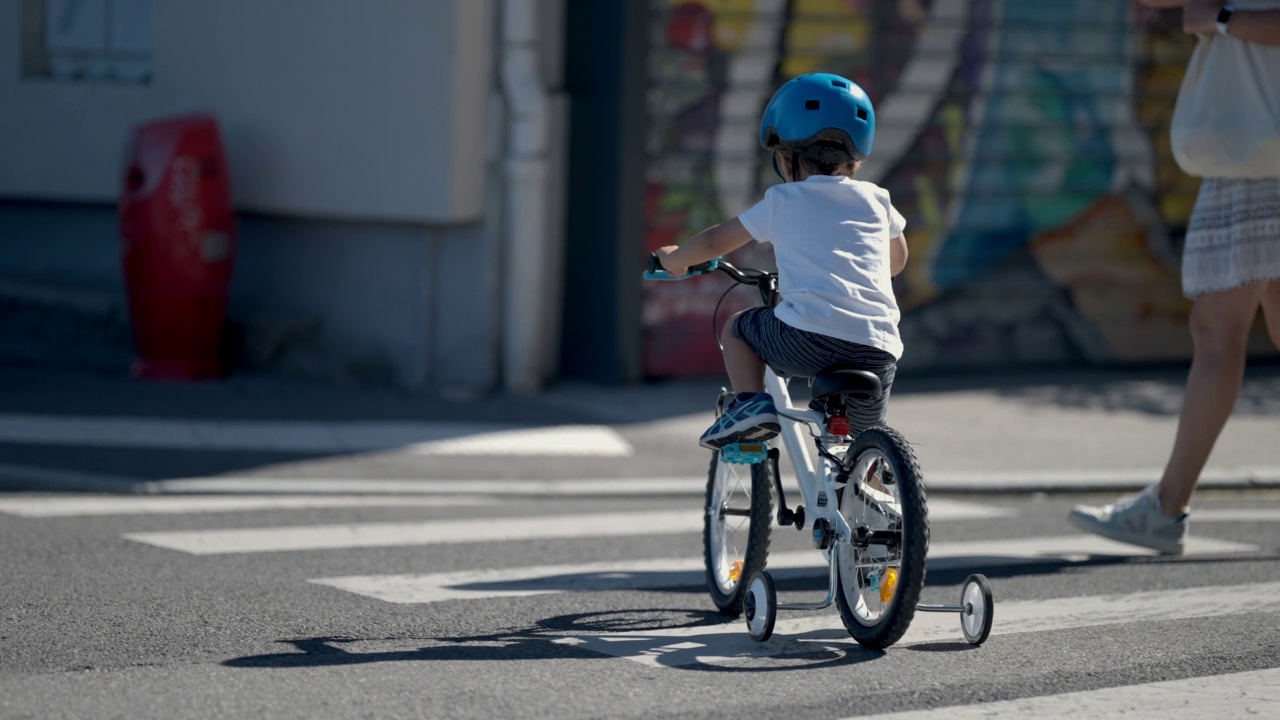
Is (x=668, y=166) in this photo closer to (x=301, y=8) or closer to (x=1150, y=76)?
(x=301, y=8)

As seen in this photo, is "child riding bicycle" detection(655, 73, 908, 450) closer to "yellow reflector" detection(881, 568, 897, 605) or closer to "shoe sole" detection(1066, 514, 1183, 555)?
"yellow reflector" detection(881, 568, 897, 605)

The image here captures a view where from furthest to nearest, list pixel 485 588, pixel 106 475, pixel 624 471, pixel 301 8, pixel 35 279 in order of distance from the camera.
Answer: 1. pixel 35 279
2. pixel 301 8
3. pixel 624 471
4. pixel 106 475
5. pixel 485 588

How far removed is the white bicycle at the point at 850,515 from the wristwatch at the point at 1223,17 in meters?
2.31

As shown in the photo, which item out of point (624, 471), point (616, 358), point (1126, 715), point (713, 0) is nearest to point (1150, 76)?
point (713, 0)

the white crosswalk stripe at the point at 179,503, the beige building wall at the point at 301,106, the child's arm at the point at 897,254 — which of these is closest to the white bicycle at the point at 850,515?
the child's arm at the point at 897,254

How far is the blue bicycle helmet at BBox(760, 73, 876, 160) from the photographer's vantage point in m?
5.01

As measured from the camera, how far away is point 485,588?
591 cm

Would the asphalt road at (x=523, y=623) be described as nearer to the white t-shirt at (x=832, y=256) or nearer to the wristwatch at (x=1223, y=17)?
the white t-shirt at (x=832, y=256)

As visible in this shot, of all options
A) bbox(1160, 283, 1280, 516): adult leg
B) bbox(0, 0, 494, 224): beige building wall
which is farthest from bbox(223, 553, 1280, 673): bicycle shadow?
bbox(0, 0, 494, 224): beige building wall

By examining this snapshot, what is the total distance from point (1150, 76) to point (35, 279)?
24.1ft

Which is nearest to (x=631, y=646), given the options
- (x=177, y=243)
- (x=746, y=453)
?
(x=746, y=453)

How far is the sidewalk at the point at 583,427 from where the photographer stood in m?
8.91

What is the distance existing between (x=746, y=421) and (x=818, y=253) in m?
0.51

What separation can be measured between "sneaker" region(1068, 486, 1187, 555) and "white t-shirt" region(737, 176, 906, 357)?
2.19 m
